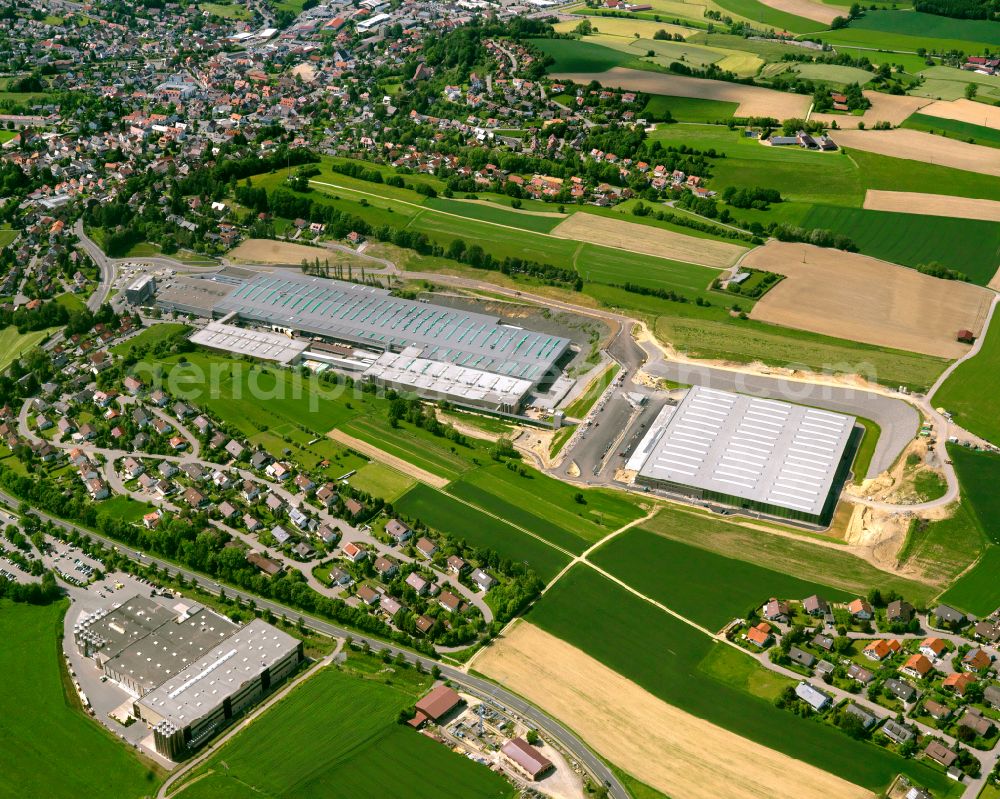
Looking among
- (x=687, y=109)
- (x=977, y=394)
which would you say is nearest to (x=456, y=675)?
(x=977, y=394)

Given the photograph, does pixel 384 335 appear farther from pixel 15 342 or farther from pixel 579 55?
pixel 579 55

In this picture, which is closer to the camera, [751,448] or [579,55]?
[751,448]

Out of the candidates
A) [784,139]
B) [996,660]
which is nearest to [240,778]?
[996,660]

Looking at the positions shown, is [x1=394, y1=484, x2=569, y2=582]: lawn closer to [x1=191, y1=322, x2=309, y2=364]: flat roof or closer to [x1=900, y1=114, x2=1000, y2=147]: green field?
[x1=191, y1=322, x2=309, y2=364]: flat roof

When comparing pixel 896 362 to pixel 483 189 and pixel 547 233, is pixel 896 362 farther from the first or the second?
pixel 483 189

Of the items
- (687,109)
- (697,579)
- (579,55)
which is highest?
(579,55)

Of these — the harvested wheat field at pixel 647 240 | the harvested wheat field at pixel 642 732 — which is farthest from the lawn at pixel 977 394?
A: the harvested wheat field at pixel 642 732
